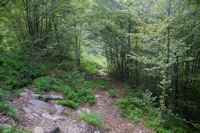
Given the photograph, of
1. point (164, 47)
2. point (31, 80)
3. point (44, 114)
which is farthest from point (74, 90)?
point (164, 47)

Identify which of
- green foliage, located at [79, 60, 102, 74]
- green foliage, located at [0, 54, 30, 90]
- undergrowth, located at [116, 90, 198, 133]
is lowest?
undergrowth, located at [116, 90, 198, 133]

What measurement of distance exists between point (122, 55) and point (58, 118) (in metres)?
6.00

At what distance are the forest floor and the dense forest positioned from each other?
17 centimetres

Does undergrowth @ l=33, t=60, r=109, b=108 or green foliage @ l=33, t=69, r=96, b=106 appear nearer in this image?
undergrowth @ l=33, t=60, r=109, b=108

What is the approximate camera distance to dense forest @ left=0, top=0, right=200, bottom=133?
4383 millimetres

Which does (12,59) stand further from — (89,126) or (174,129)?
(174,129)

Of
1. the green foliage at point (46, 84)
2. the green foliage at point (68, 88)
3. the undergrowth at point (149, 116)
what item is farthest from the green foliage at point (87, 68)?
the undergrowth at point (149, 116)

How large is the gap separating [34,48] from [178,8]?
23.5 ft

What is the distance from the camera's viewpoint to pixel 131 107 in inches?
240

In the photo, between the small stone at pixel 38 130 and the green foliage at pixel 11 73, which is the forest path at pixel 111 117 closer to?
the small stone at pixel 38 130

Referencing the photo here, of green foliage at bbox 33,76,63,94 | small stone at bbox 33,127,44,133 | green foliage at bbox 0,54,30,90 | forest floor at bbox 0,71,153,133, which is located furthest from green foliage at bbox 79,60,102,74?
small stone at bbox 33,127,44,133

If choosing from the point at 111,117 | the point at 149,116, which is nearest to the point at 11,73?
the point at 111,117

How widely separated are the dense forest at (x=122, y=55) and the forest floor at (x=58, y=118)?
165 mm

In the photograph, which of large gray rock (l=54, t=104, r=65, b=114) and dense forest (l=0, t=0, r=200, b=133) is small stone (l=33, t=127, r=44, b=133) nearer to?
dense forest (l=0, t=0, r=200, b=133)
